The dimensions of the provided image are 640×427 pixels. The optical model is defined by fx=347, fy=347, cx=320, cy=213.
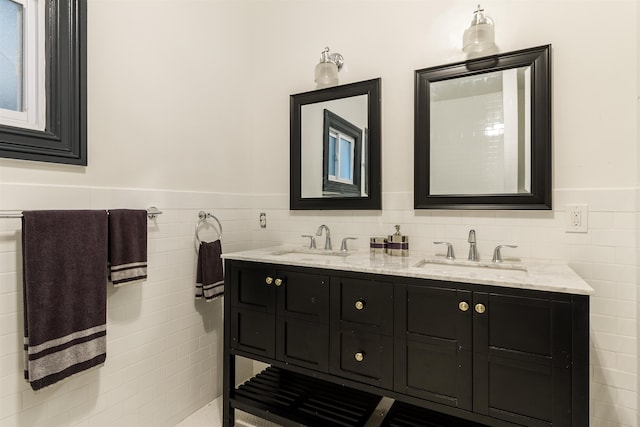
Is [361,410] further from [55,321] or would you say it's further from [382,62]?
[382,62]

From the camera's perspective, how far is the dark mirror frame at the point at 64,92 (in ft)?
4.39

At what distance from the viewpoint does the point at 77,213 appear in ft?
4.47

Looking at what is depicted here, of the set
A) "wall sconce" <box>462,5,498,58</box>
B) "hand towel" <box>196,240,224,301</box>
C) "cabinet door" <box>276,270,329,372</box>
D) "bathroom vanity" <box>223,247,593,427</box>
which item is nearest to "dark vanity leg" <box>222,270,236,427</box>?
"bathroom vanity" <box>223,247,593,427</box>

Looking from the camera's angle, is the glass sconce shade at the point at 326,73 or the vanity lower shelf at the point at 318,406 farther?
the glass sconce shade at the point at 326,73

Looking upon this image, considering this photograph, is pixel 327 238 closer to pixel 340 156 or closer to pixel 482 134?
pixel 340 156

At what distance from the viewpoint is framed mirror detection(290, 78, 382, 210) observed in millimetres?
2004

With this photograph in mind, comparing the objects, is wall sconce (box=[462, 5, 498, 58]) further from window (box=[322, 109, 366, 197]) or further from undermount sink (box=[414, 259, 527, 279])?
undermount sink (box=[414, 259, 527, 279])

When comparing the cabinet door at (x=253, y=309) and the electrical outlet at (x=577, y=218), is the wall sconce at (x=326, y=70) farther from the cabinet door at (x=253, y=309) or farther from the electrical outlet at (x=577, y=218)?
the electrical outlet at (x=577, y=218)

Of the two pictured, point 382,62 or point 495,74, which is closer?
point 495,74

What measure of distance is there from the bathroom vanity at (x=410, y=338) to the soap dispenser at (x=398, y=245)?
0.09 meters

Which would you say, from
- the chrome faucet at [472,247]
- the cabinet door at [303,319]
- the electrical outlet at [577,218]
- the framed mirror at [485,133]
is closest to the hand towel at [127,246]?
the cabinet door at [303,319]

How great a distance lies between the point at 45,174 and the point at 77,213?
193mm

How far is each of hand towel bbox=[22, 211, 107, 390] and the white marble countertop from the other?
597 millimetres

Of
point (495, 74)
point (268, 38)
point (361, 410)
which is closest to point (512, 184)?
point (495, 74)
